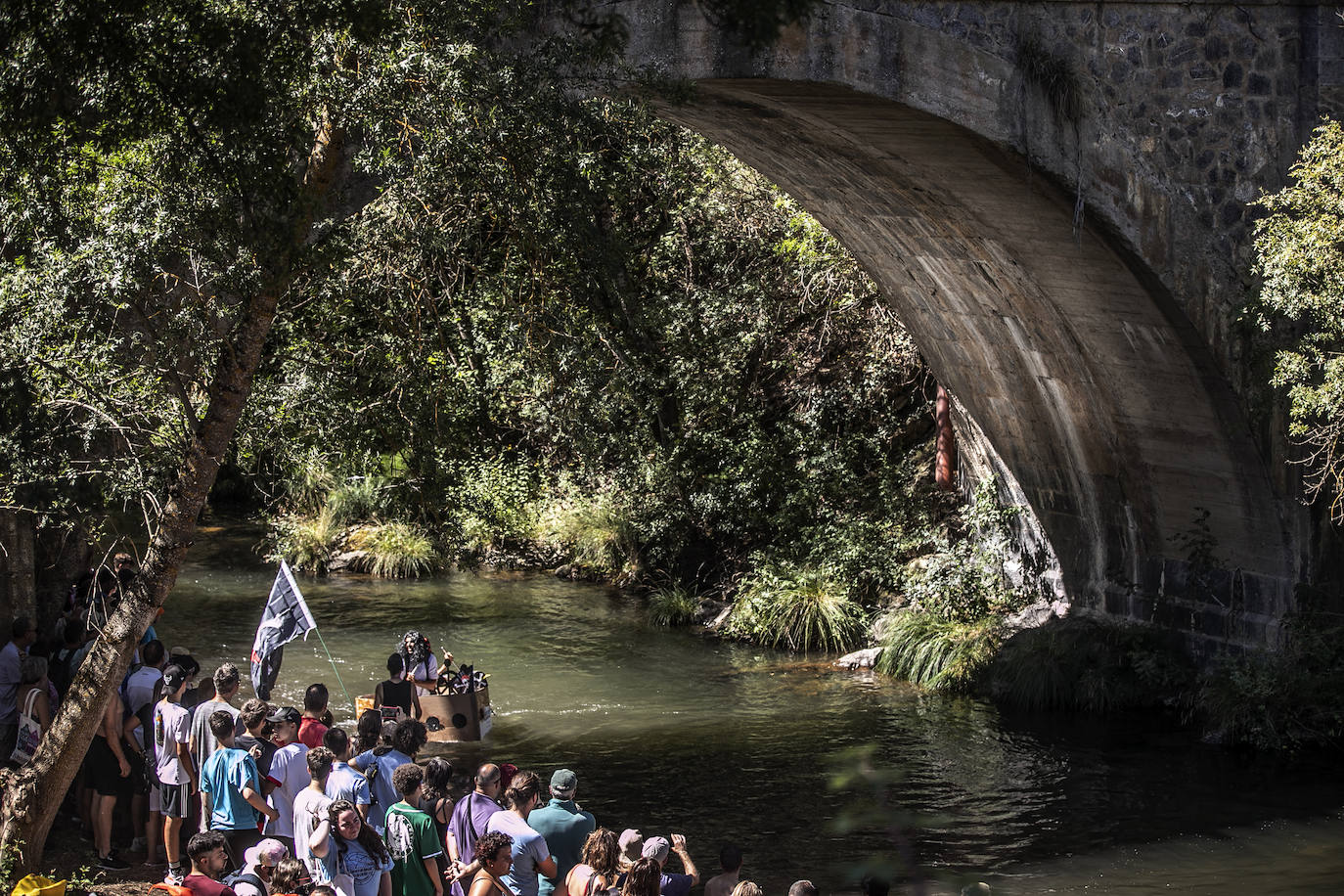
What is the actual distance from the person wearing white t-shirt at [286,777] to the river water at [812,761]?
8.87 feet

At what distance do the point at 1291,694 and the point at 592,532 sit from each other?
908 centimetres

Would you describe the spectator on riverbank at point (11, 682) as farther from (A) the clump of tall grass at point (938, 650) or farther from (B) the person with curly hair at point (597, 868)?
(A) the clump of tall grass at point (938, 650)

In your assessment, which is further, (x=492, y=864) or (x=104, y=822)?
(x=104, y=822)

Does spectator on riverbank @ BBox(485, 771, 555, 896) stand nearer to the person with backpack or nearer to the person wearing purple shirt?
the person wearing purple shirt

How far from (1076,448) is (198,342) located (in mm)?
8441

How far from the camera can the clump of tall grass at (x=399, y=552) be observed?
1850cm

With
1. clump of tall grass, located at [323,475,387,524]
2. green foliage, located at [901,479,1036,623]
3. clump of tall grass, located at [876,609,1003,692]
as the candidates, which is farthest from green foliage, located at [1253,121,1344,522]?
clump of tall grass, located at [323,475,387,524]

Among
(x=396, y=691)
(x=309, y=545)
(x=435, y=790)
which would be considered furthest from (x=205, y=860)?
(x=309, y=545)

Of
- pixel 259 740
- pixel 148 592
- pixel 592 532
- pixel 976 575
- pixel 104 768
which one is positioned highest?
pixel 592 532

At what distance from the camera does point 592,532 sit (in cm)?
1808

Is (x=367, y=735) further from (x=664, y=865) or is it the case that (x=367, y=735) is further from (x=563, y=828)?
(x=664, y=865)

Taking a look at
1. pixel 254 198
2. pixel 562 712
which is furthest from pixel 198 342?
pixel 562 712

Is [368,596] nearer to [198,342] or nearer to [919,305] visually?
[919,305]

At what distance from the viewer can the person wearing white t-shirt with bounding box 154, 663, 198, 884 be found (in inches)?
290
